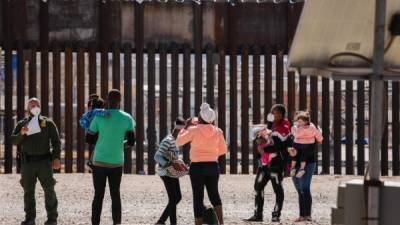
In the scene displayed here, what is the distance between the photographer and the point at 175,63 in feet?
64.3

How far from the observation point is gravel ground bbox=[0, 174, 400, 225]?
45.4 feet

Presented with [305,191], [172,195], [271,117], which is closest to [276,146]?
[271,117]

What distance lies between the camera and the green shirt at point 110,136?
39.1 feet

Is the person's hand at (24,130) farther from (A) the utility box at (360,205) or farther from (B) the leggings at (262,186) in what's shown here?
(A) the utility box at (360,205)

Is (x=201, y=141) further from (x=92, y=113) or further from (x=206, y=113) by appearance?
(x=92, y=113)

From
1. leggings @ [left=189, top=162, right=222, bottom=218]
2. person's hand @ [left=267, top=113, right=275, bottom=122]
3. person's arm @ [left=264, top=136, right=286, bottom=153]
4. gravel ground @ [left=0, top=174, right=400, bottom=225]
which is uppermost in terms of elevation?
person's hand @ [left=267, top=113, right=275, bottom=122]

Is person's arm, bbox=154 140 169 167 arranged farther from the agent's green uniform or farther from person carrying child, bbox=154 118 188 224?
the agent's green uniform

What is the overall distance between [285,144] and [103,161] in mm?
2625

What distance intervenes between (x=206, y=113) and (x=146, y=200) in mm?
4369

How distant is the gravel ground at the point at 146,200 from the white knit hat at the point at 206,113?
5.82 ft

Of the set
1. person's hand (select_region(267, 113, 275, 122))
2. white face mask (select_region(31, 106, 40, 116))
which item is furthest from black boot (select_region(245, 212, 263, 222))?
white face mask (select_region(31, 106, 40, 116))

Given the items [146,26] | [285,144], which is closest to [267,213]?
[285,144]

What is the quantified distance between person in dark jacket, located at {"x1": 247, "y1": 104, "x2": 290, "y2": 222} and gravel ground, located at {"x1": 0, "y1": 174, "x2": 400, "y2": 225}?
0.18 metres

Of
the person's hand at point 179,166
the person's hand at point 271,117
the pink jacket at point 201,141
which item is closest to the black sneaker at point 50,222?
the person's hand at point 179,166
